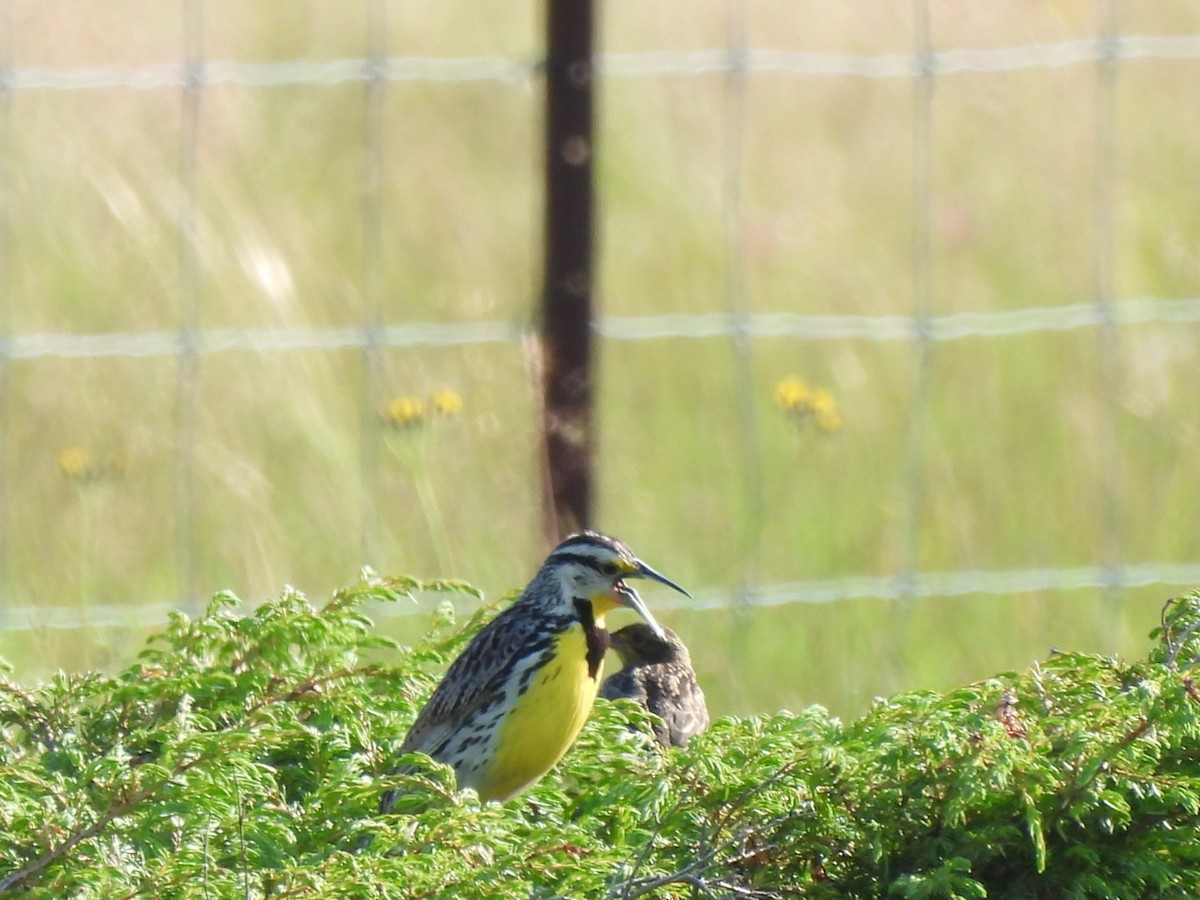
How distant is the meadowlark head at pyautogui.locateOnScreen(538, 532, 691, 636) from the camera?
14.3 feet

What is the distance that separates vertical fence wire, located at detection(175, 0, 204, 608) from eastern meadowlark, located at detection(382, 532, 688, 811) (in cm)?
241

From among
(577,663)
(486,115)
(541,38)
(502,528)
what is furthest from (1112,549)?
(486,115)

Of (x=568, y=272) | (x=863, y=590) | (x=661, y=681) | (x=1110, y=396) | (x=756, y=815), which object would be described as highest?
(x=568, y=272)

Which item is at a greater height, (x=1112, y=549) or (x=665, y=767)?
(x=665, y=767)

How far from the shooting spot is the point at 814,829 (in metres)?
2.51

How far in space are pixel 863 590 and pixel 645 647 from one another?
1.30m

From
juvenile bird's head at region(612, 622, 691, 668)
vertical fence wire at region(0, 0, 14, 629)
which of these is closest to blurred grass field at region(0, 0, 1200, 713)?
vertical fence wire at region(0, 0, 14, 629)

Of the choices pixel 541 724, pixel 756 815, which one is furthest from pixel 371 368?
pixel 756 815

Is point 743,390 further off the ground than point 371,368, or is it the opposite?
point 371,368

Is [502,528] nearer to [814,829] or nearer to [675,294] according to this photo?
[675,294]

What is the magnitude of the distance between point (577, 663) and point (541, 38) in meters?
2.48

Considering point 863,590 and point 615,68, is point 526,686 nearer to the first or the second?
point 863,590

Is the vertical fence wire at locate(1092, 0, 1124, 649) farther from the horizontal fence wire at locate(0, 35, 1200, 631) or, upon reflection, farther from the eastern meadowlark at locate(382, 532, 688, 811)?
the eastern meadowlark at locate(382, 532, 688, 811)

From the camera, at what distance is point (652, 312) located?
8.78 m
